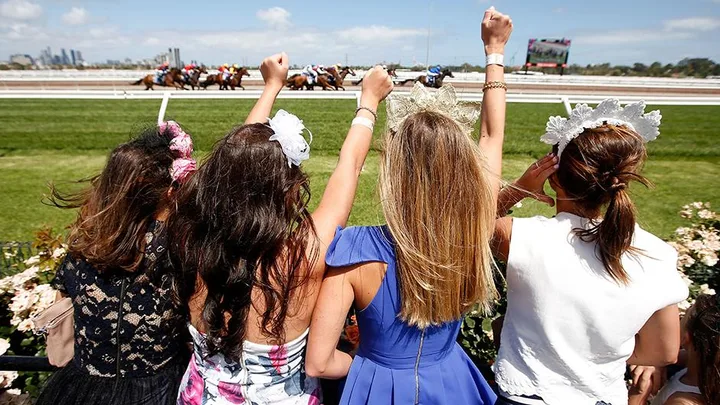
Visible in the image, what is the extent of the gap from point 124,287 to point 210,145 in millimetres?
2831

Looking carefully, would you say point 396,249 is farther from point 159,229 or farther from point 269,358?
point 159,229

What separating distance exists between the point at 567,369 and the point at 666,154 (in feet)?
36.0

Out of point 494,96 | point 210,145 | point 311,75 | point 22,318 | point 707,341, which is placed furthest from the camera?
point 311,75

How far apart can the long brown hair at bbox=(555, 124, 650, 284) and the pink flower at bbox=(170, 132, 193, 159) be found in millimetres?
1443

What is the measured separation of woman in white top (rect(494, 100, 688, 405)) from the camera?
1332mm

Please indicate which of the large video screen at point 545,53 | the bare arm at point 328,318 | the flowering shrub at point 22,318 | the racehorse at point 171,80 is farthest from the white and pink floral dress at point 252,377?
the large video screen at point 545,53

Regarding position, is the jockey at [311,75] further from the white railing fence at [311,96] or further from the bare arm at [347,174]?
the bare arm at [347,174]

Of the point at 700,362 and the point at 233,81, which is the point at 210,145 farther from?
the point at 233,81

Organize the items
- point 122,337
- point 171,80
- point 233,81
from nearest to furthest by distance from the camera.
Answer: point 122,337 < point 171,80 < point 233,81

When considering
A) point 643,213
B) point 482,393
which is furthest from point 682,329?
point 643,213

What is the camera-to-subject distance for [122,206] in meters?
1.52

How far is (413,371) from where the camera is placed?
1485 mm

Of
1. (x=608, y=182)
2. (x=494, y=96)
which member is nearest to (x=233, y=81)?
(x=494, y=96)

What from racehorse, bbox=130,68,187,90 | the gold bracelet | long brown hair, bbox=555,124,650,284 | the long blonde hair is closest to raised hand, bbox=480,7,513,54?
the gold bracelet
